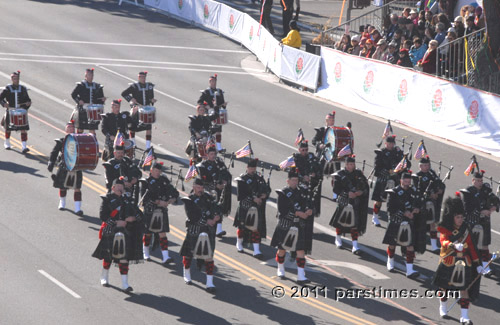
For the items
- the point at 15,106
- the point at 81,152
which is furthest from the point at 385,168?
the point at 15,106

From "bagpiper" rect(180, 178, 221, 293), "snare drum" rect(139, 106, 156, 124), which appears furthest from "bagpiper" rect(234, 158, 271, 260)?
"snare drum" rect(139, 106, 156, 124)

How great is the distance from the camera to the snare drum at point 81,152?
21.7 m

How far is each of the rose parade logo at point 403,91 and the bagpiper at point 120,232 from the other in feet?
53.1

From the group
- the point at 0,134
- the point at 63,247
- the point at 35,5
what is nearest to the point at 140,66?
the point at 0,134

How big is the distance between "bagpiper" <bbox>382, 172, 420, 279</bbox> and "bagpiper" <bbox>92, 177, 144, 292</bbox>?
17.8ft

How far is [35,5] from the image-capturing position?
50.7 m

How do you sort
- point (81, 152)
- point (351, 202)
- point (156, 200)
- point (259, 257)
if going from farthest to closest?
point (81, 152) < point (351, 202) < point (259, 257) < point (156, 200)

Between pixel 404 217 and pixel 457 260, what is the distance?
2419 millimetres

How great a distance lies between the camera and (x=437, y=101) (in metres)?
30.8

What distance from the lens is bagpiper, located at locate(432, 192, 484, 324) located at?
16.9 meters

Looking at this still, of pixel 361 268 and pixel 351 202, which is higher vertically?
pixel 351 202

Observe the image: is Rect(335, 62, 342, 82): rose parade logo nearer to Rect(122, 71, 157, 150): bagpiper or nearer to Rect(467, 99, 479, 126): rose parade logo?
Rect(467, 99, 479, 126): rose parade logo

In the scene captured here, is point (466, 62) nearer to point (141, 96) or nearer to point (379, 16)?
point (141, 96)

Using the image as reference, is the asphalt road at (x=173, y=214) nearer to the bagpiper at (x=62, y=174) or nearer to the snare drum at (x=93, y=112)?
the bagpiper at (x=62, y=174)
